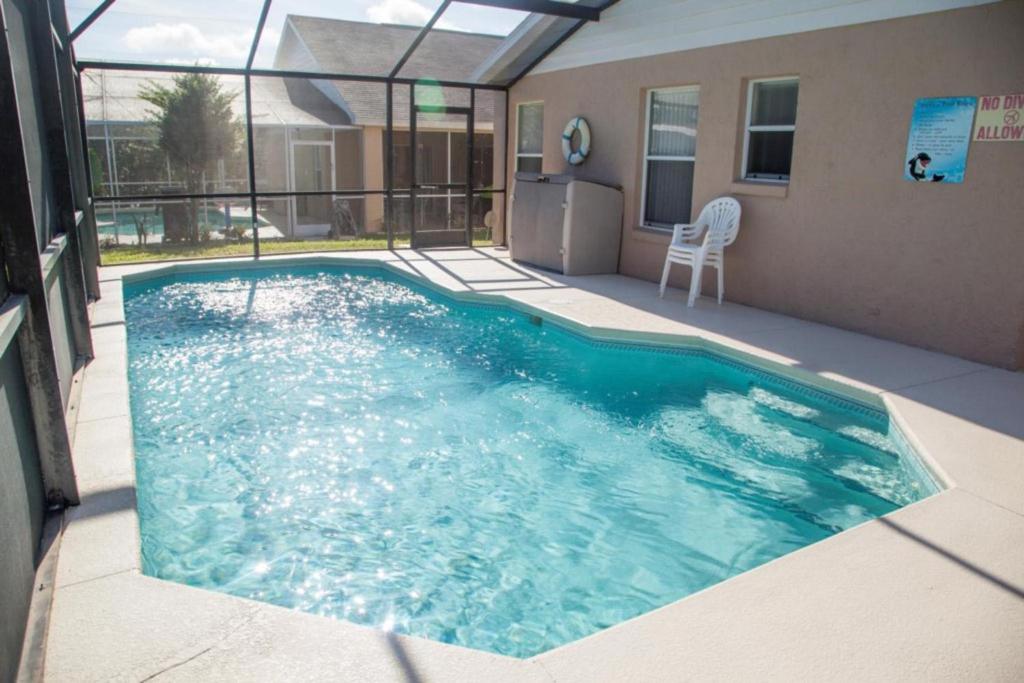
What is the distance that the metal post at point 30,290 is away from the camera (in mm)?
2400

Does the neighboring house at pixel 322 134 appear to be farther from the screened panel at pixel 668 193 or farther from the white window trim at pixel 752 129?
the white window trim at pixel 752 129

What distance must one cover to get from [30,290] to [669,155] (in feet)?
21.7

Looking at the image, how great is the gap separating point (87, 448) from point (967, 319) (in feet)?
18.1

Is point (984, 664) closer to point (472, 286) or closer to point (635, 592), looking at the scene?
point (635, 592)

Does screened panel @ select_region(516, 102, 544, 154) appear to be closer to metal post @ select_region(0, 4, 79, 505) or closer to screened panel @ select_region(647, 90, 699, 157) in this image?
screened panel @ select_region(647, 90, 699, 157)

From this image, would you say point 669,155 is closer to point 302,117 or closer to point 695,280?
point 695,280

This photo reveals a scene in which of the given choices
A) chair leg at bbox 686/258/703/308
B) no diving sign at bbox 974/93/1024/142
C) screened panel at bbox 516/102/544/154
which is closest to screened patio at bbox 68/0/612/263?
screened panel at bbox 516/102/544/154

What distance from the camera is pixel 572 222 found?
8227 mm

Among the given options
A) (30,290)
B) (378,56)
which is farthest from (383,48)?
(30,290)

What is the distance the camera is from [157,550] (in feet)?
10.5

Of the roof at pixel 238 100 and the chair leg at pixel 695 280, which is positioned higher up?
the roof at pixel 238 100

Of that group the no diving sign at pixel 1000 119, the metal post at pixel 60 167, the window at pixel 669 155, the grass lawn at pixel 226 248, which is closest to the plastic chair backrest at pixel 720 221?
the window at pixel 669 155

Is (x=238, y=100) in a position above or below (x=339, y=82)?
below

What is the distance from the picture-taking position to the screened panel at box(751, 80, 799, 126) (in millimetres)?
6449
